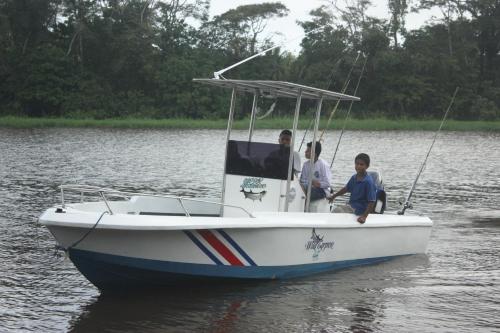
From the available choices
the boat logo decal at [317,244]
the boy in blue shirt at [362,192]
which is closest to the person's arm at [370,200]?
the boy in blue shirt at [362,192]

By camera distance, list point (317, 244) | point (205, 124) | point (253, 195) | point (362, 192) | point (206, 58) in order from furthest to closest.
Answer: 1. point (206, 58)
2. point (205, 124)
3. point (362, 192)
4. point (253, 195)
5. point (317, 244)

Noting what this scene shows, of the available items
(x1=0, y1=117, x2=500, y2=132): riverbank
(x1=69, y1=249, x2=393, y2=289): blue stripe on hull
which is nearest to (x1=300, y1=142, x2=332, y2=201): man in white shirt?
(x1=69, y1=249, x2=393, y2=289): blue stripe on hull

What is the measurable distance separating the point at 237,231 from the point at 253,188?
1.22 meters

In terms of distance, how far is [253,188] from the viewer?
894 cm

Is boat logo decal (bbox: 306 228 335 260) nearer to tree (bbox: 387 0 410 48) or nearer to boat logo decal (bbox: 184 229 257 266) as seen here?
boat logo decal (bbox: 184 229 257 266)

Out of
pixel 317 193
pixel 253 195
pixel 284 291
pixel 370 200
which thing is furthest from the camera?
pixel 317 193

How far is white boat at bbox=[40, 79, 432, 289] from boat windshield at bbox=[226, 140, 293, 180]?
0.01 metres

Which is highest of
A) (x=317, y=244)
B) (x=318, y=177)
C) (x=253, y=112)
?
(x=253, y=112)

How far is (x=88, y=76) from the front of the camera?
55.1m

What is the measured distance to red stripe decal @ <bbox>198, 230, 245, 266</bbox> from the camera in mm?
7602

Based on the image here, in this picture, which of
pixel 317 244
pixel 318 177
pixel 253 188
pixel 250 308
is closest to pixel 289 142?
pixel 253 188

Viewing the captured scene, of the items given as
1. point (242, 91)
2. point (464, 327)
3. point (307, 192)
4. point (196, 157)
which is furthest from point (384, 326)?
point (196, 157)

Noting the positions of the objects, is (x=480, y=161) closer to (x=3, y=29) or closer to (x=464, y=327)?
(x=464, y=327)

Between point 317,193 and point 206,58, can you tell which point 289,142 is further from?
point 206,58
